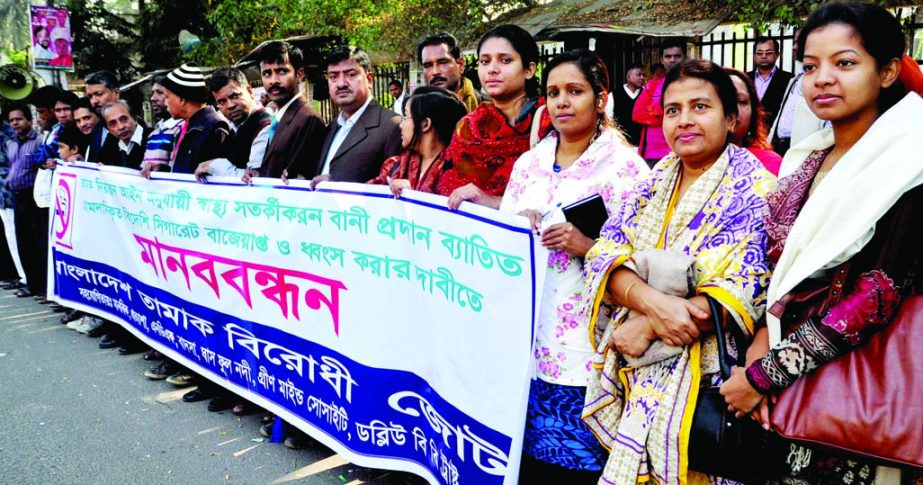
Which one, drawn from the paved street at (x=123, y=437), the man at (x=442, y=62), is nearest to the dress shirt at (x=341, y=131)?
the man at (x=442, y=62)

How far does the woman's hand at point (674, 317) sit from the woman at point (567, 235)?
37cm

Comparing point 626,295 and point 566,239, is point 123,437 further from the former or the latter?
point 626,295

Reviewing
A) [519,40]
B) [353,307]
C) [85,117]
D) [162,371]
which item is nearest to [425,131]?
[519,40]

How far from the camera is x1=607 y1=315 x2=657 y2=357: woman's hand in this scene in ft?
6.49

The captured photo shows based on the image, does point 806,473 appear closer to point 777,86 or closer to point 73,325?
point 777,86

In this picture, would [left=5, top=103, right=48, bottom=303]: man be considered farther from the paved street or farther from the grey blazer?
the grey blazer

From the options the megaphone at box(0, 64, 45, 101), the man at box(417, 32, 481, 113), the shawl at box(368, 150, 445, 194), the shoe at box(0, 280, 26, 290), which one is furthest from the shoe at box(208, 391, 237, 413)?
the megaphone at box(0, 64, 45, 101)

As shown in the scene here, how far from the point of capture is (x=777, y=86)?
21.4 feet

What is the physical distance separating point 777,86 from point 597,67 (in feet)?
15.5

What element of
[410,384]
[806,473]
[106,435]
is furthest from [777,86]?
[106,435]

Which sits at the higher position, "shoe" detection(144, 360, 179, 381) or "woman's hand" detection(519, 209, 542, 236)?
"woman's hand" detection(519, 209, 542, 236)

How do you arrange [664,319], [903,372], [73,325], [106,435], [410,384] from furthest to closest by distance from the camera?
1. [73,325]
2. [106,435]
3. [410,384]
4. [664,319]
5. [903,372]

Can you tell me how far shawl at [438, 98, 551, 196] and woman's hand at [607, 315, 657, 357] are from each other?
3.46 ft

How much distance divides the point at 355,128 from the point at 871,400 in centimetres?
318
